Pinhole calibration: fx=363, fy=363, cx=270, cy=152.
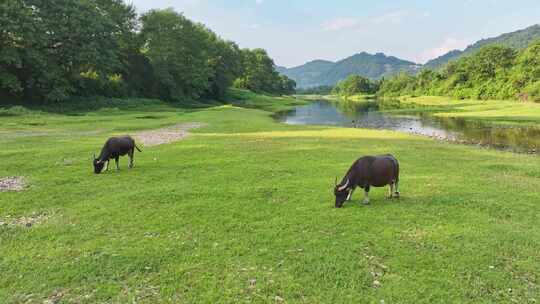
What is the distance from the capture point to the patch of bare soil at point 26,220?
11.0 m

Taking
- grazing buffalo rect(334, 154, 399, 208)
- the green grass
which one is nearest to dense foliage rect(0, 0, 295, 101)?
grazing buffalo rect(334, 154, 399, 208)

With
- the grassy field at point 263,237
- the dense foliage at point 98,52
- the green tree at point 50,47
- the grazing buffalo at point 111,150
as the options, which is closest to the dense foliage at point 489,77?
the dense foliage at point 98,52

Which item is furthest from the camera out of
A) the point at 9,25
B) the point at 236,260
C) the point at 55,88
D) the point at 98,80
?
the point at 98,80

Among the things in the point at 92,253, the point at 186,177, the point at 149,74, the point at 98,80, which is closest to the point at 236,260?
the point at 92,253

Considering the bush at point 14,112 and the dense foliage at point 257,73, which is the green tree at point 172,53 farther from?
the dense foliage at point 257,73

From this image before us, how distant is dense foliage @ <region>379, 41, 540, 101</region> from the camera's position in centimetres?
9156

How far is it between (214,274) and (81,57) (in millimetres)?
60261

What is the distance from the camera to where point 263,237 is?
9.89 meters

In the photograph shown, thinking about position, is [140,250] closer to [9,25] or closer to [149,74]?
[9,25]

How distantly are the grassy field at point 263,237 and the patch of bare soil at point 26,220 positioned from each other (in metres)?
0.08

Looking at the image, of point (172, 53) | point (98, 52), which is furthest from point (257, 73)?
point (98, 52)

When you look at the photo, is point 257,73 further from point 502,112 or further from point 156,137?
point 156,137

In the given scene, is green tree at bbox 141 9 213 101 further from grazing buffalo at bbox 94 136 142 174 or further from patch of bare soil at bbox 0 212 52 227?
patch of bare soil at bbox 0 212 52 227

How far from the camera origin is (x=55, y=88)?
54.4 metres
